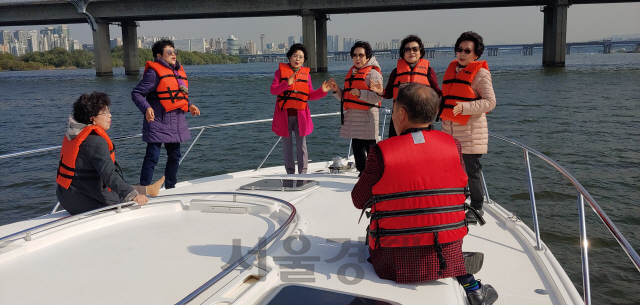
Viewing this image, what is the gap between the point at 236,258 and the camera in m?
2.33

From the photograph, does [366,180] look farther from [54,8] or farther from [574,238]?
[54,8]

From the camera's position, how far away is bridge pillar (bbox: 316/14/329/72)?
44.2 metres

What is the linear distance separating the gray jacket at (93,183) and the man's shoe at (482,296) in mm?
2076

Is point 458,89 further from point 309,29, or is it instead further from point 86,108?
point 309,29

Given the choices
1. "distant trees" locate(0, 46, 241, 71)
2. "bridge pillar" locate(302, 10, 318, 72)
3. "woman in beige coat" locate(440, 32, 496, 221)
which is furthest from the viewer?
"distant trees" locate(0, 46, 241, 71)

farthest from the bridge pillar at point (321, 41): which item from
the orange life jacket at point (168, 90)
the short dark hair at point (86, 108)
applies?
the short dark hair at point (86, 108)

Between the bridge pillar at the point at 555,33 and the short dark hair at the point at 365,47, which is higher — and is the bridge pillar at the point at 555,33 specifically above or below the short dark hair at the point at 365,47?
above

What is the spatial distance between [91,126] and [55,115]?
1820 cm

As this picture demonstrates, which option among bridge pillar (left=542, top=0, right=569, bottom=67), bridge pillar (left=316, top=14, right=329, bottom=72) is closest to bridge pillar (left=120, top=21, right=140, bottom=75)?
bridge pillar (left=316, top=14, right=329, bottom=72)

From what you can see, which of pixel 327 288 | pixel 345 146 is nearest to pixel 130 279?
pixel 327 288

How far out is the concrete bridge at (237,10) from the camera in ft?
122

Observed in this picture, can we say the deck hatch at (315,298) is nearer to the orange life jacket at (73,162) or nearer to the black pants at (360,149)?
the orange life jacket at (73,162)

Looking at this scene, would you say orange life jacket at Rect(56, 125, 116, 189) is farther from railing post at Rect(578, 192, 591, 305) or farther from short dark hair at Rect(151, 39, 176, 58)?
railing post at Rect(578, 192, 591, 305)

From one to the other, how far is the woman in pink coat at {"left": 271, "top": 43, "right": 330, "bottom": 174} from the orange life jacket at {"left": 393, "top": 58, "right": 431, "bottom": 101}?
30.6 inches
